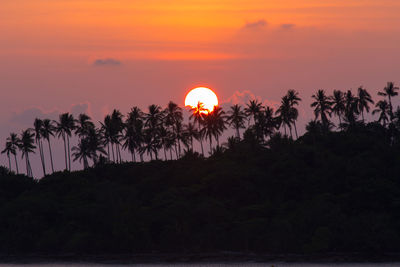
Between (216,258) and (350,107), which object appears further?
(350,107)

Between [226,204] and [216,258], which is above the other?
[226,204]

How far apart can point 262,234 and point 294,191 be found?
16.7 metres

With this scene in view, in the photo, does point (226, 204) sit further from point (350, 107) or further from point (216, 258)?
point (350, 107)

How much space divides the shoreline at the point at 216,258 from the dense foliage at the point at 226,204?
3.10 ft

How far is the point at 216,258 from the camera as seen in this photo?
88.8 meters

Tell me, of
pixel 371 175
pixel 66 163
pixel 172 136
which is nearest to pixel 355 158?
pixel 371 175

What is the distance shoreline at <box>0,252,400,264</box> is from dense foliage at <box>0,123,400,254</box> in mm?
945

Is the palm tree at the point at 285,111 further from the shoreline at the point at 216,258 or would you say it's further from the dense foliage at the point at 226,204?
the shoreline at the point at 216,258

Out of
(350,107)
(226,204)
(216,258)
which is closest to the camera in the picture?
(216,258)

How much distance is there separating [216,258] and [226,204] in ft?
59.4

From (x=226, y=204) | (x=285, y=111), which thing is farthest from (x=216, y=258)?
(x=285, y=111)

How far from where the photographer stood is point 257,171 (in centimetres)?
11262

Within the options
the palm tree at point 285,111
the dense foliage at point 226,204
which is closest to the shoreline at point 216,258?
the dense foliage at point 226,204

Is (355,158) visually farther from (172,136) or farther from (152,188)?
(172,136)
